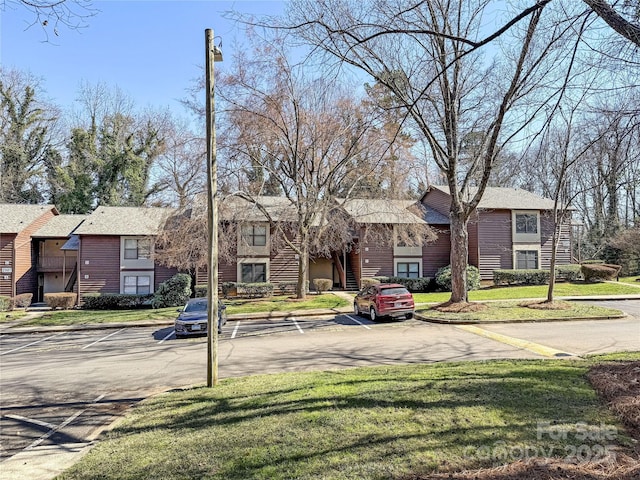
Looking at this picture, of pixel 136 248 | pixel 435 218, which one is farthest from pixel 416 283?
pixel 136 248

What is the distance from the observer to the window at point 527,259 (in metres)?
31.6

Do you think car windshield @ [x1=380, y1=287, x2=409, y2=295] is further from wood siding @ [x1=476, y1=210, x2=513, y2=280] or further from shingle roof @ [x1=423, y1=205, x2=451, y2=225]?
wood siding @ [x1=476, y1=210, x2=513, y2=280]

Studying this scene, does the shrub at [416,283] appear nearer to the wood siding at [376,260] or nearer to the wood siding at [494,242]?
the wood siding at [376,260]

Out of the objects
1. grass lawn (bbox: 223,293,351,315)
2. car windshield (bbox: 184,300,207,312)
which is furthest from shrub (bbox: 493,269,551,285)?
car windshield (bbox: 184,300,207,312)

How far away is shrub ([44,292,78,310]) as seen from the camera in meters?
26.9

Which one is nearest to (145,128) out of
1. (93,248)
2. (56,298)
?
(93,248)

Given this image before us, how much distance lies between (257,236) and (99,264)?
11.5 metres

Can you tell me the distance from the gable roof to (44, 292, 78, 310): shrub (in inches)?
1127

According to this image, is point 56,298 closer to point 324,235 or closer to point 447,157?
point 324,235

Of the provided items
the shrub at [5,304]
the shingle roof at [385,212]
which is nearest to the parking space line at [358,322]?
the shingle roof at [385,212]

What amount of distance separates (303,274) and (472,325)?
12.1m

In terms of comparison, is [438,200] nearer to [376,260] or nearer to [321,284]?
[376,260]

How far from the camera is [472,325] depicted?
1639 centimetres

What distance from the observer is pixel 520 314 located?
1770 cm
